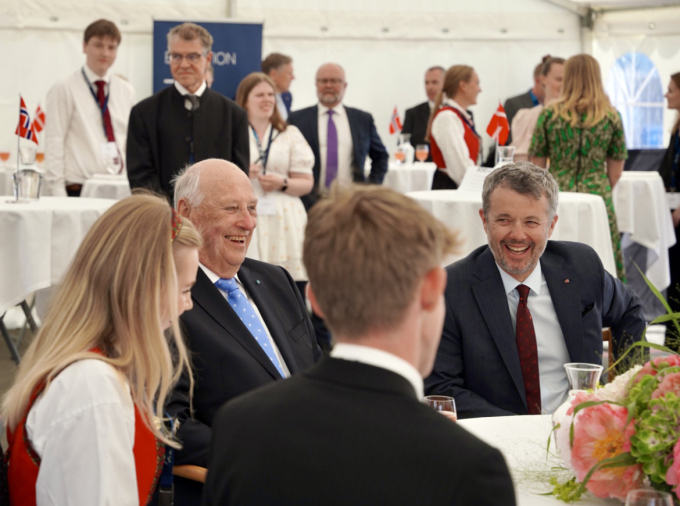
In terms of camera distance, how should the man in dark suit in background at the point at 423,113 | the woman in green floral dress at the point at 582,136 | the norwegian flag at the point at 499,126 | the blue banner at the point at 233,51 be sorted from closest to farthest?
the norwegian flag at the point at 499,126
the woman in green floral dress at the point at 582,136
the blue banner at the point at 233,51
the man in dark suit in background at the point at 423,113

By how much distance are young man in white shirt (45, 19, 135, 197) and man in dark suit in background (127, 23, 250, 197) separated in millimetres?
1272

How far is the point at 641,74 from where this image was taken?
10.0m

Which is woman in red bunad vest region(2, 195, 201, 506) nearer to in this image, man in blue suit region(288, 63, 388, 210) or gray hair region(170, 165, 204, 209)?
gray hair region(170, 165, 204, 209)

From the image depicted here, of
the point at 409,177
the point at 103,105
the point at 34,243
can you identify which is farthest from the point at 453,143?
the point at 34,243

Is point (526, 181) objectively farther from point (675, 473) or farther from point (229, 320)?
point (675, 473)

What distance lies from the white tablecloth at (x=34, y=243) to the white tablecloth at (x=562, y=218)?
179 cm

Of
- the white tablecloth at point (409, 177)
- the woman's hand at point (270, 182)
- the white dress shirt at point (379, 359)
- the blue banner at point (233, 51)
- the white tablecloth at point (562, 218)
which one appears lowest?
the white dress shirt at point (379, 359)

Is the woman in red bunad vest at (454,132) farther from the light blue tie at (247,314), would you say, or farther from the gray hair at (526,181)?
the light blue tie at (247,314)

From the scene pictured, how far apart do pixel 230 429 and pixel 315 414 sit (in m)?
0.12

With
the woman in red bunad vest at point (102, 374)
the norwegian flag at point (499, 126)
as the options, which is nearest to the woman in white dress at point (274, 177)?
the norwegian flag at point (499, 126)

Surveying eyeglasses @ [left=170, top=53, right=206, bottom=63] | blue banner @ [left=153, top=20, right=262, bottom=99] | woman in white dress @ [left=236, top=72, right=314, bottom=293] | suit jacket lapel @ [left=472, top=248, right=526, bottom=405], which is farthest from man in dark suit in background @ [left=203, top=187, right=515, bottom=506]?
blue banner @ [left=153, top=20, right=262, bottom=99]

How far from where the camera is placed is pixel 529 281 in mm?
2553

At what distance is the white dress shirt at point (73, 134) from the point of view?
559 centimetres

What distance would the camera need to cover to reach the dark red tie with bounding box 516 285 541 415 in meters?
2.37
